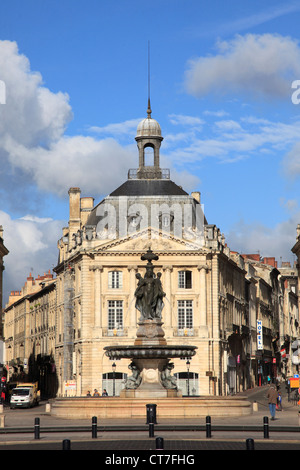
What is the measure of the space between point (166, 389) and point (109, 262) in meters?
47.3

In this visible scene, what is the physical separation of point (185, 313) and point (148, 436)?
61.5m

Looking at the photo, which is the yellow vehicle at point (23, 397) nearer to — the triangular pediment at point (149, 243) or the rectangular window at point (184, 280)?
the triangular pediment at point (149, 243)

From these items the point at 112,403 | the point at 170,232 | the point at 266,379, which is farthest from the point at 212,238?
the point at 112,403

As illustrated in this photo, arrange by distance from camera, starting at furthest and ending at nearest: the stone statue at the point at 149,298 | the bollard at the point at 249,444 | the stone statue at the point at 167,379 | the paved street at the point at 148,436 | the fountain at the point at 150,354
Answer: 1. the stone statue at the point at 149,298
2. the stone statue at the point at 167,379
3. the fountain at the point at 150,354
4. the paved street at the point at 148,436
5. the bollard at the point at 249,444

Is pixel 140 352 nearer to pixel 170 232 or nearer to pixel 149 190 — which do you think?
pixel 170 232

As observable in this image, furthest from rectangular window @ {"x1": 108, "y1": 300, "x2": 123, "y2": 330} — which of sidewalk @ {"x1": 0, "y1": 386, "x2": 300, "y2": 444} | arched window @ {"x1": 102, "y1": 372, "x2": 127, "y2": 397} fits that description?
sidewalk @ {"x1": 0, "y1": 386, "x2": 300, "y2": 444}

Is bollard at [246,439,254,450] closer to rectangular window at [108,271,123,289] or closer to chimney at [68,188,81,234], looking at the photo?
rectangular window at [108,271,123,289]

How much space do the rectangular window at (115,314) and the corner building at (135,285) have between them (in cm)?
9

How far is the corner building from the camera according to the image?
96.6 meters

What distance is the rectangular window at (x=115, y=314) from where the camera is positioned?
97625 mm

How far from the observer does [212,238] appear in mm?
99438

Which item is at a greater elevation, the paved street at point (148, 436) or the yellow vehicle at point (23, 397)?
the yellow vehicle at point (23, 397)

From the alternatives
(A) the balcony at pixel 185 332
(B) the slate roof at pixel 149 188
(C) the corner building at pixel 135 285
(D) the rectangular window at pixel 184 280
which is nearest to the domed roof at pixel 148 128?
(B) the slate roof at pixel 149 188

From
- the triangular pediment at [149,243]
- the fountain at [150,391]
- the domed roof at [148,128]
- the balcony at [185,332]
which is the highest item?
the domed roof at [148,128]
